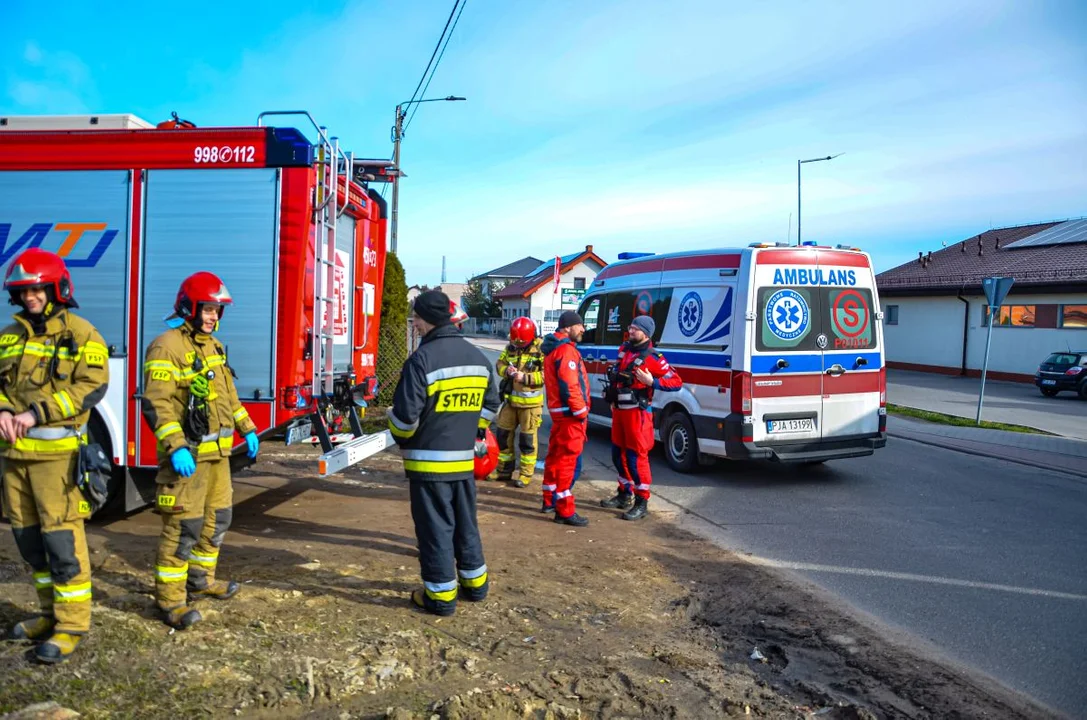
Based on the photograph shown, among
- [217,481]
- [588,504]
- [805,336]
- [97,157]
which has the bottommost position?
[588,504]

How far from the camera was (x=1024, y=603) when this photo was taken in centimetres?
507

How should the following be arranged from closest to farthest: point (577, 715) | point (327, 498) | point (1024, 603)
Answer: point (577, 715), point (1024, 603), point (327, 498)

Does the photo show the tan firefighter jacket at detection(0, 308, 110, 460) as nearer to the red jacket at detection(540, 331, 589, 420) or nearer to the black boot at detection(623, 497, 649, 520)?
the red jacket at detection(540, 331, 589, 420)

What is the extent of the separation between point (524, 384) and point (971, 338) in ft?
83.5

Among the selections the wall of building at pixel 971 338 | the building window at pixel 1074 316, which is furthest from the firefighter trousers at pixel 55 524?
the building window at pixel 1074 316

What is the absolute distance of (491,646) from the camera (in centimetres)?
417

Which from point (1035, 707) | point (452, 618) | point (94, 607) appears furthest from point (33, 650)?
point (1035, 707)

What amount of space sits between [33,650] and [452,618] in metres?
2.02

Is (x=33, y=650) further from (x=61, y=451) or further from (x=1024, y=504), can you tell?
(x=1024, y=504)

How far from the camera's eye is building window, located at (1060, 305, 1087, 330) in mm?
25266

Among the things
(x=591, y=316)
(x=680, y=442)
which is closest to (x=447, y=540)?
(x=680, y=442)

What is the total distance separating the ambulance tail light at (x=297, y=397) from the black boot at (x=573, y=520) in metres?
2.29

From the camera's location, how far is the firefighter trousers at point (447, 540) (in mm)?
4543

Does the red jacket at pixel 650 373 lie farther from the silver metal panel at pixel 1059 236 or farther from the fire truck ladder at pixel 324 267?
the silver metal panel at pixel 1059 236
